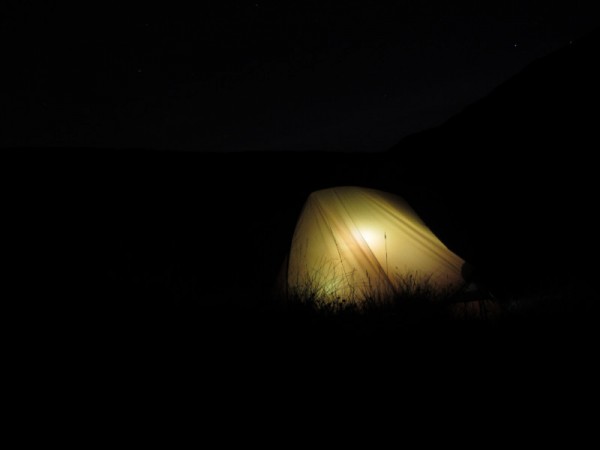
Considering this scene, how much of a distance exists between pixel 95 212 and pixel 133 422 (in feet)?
46.4

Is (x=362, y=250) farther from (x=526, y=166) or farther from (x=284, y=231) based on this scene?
(x=526, y=166)

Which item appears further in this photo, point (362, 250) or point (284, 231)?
point (284, 231)

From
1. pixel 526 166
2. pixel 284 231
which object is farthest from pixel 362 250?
pixel 526 166

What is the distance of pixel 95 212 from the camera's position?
1440 centimetres

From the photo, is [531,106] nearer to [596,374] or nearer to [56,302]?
[596,374]

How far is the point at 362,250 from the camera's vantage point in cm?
524

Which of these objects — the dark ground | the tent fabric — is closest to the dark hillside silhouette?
the dark ground

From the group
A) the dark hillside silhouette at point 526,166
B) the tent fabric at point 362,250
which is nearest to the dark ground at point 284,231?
the dark hillside silhouette at point 526,166

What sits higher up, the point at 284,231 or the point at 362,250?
the point at 284,231

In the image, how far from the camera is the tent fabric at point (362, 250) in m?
5.02

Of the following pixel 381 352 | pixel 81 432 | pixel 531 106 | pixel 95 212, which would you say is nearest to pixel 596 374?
pixel 381 352

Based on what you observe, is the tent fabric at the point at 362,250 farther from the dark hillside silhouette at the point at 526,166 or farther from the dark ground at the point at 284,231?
the dark hillside silhouette at the point at 526,166

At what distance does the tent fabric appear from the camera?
5016 mm

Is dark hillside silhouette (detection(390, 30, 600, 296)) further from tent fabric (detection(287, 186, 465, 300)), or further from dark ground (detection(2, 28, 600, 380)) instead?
tent fabric (detection(287, 186, 465, 300))
